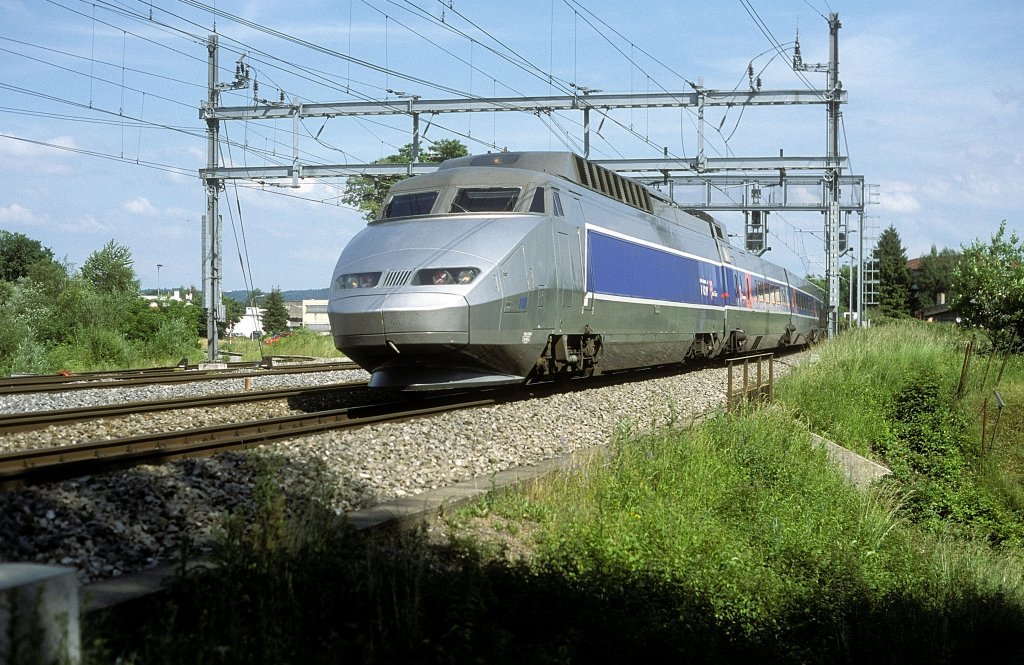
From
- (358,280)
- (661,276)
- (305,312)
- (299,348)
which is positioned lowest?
(299,348)

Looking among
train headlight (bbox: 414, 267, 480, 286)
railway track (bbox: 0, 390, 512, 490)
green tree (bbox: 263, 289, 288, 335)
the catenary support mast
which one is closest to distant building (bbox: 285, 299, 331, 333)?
A: green tree (bbox: 263, 289, 288, 335)

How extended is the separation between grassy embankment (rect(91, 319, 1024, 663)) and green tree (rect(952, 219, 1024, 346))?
15.7 meters

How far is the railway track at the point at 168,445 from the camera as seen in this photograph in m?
7.04

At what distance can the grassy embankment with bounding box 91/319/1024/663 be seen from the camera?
4465mm

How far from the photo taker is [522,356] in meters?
12.7

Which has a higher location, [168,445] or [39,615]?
[39,615]

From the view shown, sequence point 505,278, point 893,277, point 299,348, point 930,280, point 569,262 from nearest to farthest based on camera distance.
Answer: point 505,278
point 569,262
point 299,348
point 893,277
point 930,280

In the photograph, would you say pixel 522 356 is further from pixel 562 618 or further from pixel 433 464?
pixel 562 618

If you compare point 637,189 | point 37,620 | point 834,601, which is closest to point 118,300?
point 637,189

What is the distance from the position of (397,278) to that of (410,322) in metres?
0.68

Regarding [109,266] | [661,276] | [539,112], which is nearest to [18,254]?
[109,266]

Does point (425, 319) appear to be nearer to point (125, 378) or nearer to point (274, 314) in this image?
point (125, 378)

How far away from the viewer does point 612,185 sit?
17.4 metres

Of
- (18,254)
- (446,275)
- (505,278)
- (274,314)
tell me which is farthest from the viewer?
(274,314)
